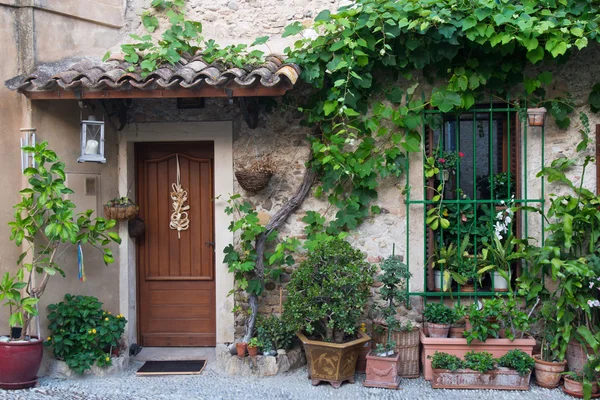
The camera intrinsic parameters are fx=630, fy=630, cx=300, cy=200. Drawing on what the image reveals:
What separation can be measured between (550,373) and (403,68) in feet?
10.0

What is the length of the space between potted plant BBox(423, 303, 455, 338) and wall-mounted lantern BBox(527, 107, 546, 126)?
6.21 feet

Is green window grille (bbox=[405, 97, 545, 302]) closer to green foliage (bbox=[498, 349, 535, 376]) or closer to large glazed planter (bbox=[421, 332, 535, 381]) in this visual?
large glazed planter (bbox=[421, 332, 535, 381])

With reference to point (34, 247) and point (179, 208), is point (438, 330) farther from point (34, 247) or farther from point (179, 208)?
point (34, 247)

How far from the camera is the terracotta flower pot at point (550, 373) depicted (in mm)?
5457

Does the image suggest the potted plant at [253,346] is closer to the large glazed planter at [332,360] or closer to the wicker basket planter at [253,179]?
the large glazed planter at [332,360]

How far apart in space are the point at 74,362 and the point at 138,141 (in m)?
2.26

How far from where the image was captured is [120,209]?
613 centimetres

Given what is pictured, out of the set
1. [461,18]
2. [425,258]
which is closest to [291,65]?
[461,18]

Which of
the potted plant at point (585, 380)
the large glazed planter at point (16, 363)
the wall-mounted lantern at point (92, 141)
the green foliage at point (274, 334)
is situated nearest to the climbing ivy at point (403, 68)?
the green foliage at point (274, 334)

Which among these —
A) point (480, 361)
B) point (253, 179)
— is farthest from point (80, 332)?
point (480, 361)

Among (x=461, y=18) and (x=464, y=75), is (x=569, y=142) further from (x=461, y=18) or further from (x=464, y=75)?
(x=461, y=18)

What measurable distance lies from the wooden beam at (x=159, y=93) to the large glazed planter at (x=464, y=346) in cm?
262

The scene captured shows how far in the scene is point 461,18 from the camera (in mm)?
5473

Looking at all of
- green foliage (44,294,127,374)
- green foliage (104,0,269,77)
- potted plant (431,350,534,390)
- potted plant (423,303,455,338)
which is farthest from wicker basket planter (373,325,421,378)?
green foliage (104,0,269,77)
